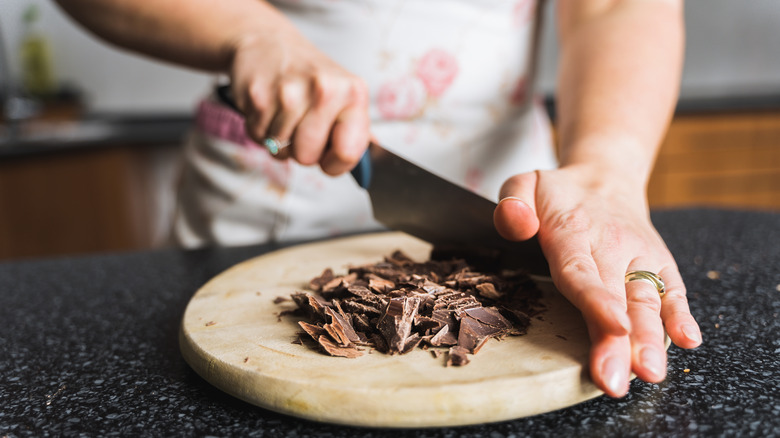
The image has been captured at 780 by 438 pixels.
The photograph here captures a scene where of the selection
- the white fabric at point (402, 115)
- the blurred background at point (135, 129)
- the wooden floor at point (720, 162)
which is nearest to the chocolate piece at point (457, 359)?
the white fabric at point (402, 115)

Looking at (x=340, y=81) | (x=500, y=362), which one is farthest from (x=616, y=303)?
(x=340, y=81)

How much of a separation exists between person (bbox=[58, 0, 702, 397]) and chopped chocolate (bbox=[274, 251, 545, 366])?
8 cm

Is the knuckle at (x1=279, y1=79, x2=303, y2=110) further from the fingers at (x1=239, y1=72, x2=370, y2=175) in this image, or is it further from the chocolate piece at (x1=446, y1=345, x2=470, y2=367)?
the chocolate piece at (x1=446, y1=345, x2=470, y2=367)

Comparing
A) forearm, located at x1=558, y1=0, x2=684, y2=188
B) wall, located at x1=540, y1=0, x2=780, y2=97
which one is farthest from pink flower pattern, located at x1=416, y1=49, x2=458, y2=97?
wall, located at x1=540, y1=0, x2=780, y2=97

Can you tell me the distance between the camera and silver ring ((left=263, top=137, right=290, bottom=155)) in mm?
1139

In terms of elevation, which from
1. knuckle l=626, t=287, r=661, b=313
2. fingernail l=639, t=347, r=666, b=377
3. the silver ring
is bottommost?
fingernail l=639, t=347, r=666, b=377

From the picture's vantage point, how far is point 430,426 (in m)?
0.66

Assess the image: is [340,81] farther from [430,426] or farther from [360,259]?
[430,426]

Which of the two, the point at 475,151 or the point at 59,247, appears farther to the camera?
the point at 59,247

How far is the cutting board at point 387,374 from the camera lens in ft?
2.16

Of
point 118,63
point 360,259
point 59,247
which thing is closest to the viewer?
point 360,259

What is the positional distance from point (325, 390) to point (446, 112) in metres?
1.05

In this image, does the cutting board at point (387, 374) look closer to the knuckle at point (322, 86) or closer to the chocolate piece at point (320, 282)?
the chocolate piece at point (320, 282)

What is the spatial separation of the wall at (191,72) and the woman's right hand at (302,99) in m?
3.64
